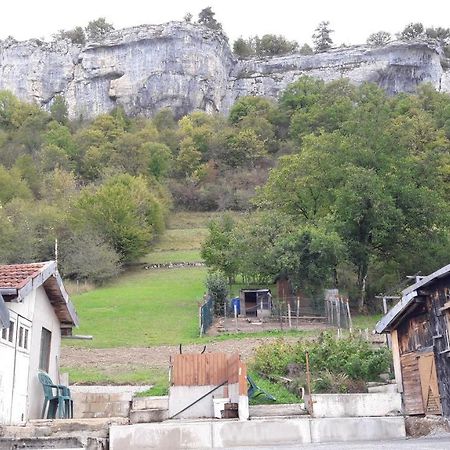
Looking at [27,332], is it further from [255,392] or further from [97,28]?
[97,28]

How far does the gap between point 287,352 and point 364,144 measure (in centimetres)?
2504

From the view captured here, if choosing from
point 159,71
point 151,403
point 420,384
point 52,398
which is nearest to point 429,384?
point 420,384

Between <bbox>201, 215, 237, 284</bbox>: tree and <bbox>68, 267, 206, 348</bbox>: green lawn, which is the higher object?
<bbox>201, 215, 237, 284</bbox>: tree

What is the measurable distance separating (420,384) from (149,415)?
24.5ft

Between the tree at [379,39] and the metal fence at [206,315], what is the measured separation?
292ft

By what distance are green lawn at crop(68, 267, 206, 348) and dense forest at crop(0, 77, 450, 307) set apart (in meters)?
3.22

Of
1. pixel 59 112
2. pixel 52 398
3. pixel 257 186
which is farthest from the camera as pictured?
pixel 59 112

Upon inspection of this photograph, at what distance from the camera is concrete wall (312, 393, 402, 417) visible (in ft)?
50.2

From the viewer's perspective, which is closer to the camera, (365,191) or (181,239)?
(365,191)

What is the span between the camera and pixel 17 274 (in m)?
14.4

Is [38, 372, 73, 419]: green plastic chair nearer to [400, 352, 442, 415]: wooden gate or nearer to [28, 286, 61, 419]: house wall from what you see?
[28, 286, 61, 419]: house wall

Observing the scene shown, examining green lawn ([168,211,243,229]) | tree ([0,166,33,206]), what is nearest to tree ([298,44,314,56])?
green lawn ([168,211,243,229])

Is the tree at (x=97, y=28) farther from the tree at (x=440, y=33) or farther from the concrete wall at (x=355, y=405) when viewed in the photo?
the concrete wall at (x=355, y=405)

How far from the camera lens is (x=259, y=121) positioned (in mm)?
90875
